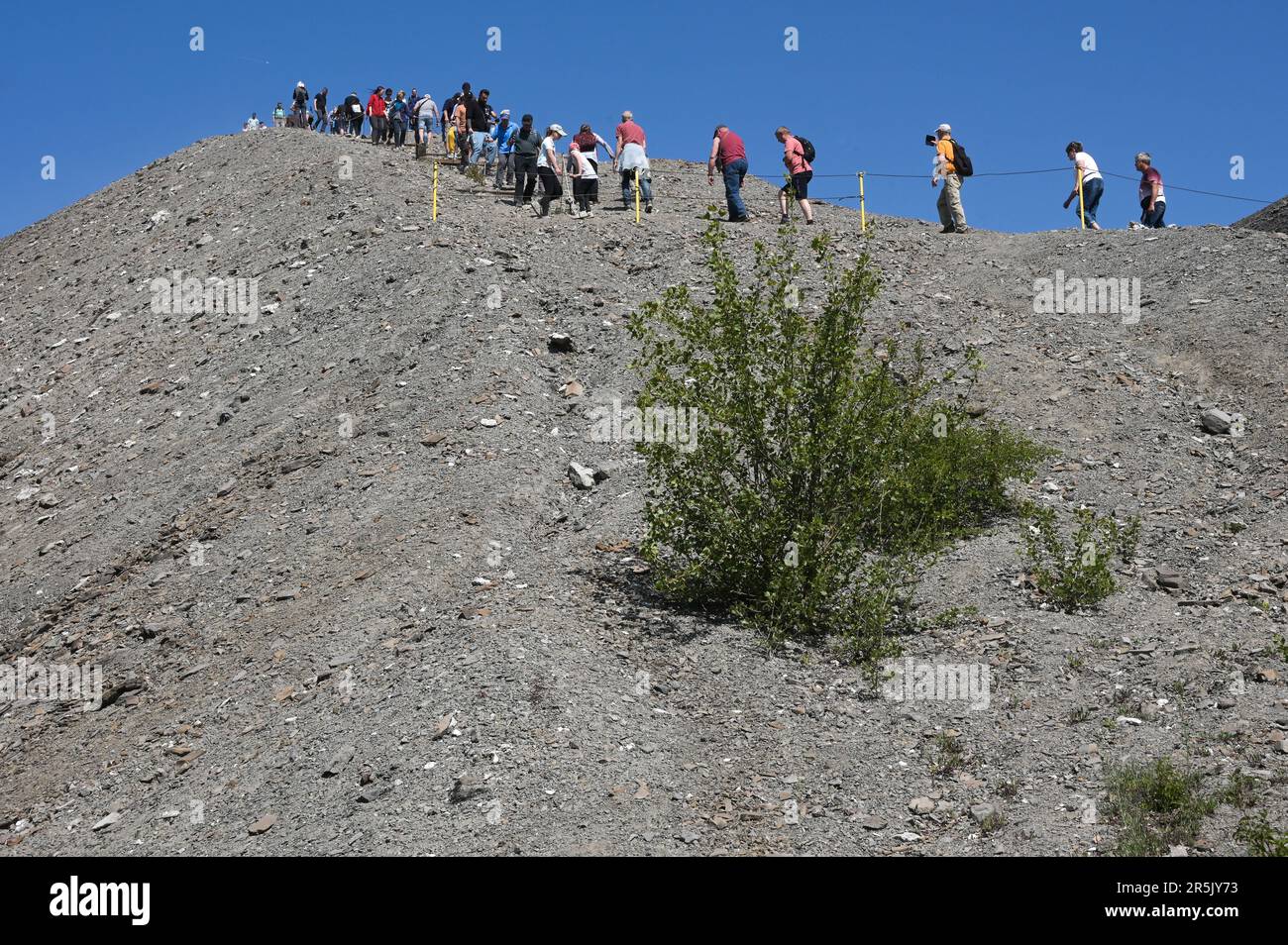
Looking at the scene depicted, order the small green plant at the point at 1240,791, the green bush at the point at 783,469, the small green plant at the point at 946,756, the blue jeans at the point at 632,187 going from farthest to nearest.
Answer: the blue jeans at the point at 632,187, the green bush at the point at 783,469, the small green plant at the point at 946,756, the small green plant at the point at 1240,791

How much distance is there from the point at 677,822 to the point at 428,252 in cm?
1386

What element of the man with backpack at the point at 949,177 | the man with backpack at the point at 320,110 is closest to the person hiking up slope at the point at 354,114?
the man with backpack at the point at 320,110

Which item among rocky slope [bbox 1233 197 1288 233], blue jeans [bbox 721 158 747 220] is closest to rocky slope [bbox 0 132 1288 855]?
blue jeans [bbox 721 158 747 220]

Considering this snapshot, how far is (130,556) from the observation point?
14.6m

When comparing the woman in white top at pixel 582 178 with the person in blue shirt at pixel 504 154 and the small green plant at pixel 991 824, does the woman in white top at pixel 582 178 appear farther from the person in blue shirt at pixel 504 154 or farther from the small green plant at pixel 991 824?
the small green plant at pixel 991 824

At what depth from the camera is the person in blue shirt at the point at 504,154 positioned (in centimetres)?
2488

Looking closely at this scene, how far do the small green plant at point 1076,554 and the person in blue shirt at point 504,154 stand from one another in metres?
14.6

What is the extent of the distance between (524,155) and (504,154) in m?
2.87

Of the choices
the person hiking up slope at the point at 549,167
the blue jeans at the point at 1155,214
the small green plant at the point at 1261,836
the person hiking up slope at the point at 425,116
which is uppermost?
the person hiking up slope at the point at 425,116

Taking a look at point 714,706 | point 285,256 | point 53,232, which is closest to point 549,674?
point 714,706

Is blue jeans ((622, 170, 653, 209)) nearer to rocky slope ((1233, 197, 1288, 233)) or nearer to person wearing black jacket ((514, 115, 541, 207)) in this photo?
person wearing black jacket ((514, 115, 541, 207))

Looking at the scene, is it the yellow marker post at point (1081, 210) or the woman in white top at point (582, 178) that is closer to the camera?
the yellow marker post at point (1081, 210)

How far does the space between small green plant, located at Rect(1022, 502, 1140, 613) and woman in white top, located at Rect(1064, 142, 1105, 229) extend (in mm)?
10131

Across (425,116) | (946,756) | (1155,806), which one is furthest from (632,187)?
(1155,806)
